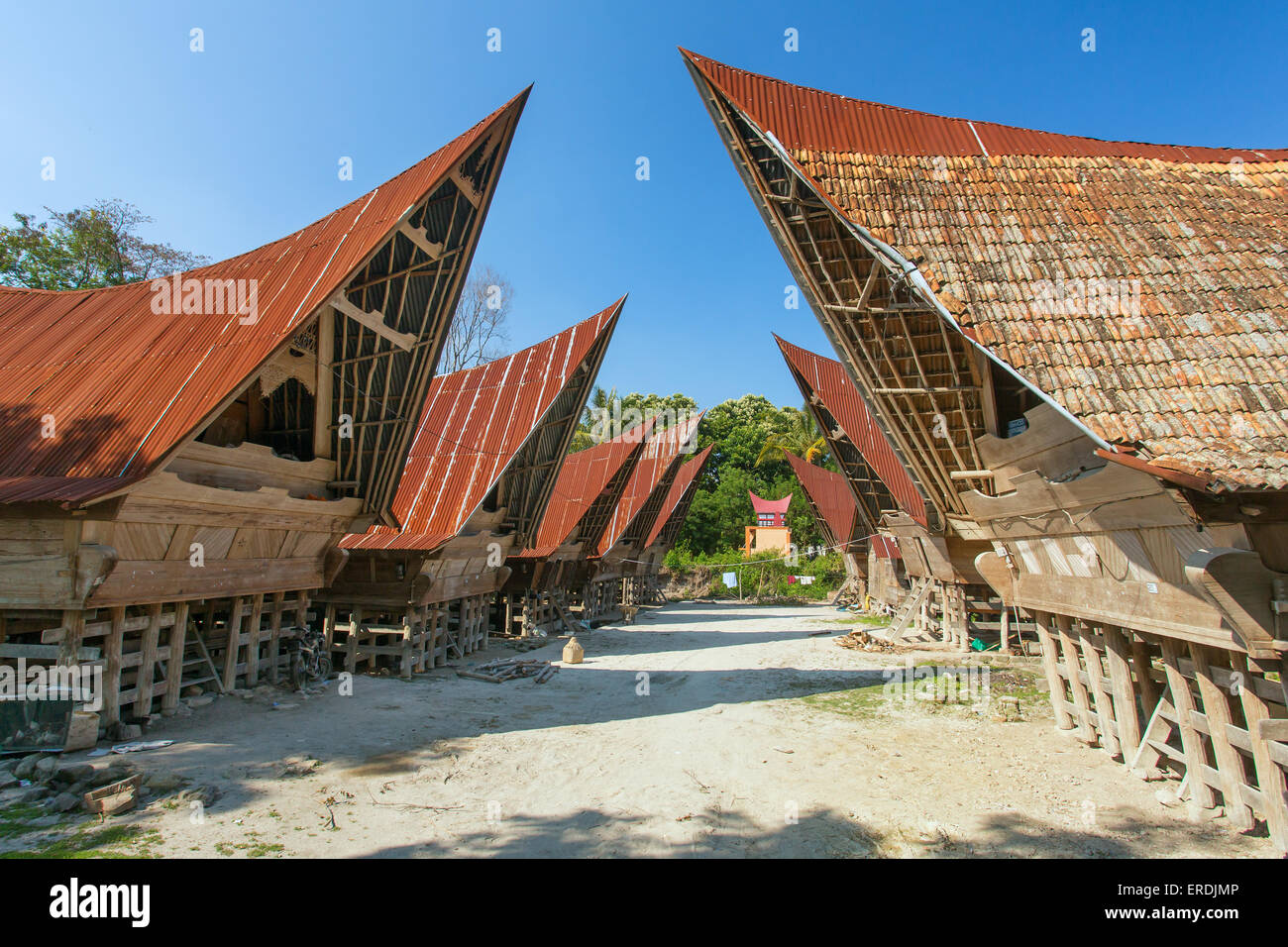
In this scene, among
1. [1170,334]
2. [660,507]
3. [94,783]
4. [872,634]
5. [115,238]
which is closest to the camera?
[1170,334]

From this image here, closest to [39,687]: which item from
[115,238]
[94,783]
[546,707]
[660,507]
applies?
[94,783]

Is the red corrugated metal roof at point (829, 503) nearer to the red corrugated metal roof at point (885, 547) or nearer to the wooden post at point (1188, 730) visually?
the red corrugated metal roof at point (885, 547)

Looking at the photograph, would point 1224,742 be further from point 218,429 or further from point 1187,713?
point 218,429

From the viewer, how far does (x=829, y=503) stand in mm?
36875

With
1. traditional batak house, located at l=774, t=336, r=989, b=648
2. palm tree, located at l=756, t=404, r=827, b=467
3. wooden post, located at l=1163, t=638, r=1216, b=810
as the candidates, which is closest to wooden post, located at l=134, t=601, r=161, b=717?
wooden post, located at l=1163, t=638, r=1216, b=810

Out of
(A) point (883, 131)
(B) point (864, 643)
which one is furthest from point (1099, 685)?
(B) point (864, 643)

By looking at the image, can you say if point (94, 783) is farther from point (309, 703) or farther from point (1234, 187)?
point (1234, 187)

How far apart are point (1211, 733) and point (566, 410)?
16.8 m

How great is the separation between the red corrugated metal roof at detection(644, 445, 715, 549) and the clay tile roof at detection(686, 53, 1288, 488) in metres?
31.3

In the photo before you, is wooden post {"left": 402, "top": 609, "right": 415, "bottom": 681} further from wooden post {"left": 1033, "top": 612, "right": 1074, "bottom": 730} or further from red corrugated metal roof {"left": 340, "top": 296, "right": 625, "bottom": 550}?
wooden post {"left": 1033, "top": 612, "right": 1074, "bottom": 730}

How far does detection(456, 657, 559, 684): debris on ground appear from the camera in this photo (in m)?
15.0

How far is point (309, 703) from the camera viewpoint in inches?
443

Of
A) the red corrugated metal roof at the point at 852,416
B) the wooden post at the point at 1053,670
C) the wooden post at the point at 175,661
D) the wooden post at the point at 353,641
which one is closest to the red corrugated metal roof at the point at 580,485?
the red corrugated metal roof at the point at 852,416

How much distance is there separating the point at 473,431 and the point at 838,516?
24.8 m
